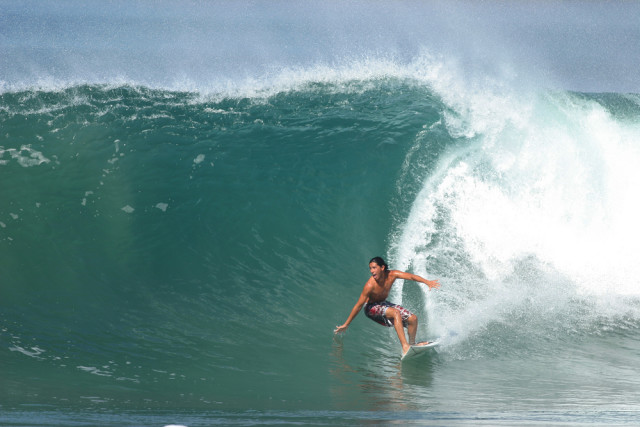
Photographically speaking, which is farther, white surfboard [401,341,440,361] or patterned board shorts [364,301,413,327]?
patterned board shorts [364,301,413,327]

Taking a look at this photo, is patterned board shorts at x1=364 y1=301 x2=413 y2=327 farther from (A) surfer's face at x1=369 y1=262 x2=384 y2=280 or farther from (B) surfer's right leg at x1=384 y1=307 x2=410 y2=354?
(A) surfer's face at x1=369 y1=262 x2=384 y2=280

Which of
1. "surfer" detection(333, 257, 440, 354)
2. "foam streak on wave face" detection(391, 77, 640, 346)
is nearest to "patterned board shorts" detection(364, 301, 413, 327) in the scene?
"surfer" detection(333, 257, 440, 354)

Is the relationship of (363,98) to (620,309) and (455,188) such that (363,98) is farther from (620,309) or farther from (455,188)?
(620,309)

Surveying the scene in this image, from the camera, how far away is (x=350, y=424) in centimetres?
438

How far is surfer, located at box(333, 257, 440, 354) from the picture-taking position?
659 cm

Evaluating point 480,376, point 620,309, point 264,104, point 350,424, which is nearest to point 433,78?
point 264,104

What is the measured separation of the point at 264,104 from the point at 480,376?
24.2ft

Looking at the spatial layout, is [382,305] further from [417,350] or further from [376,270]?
[417,350]

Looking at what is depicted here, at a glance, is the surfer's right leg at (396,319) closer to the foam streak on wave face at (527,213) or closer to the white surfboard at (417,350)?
the white surfboard at (417,350)

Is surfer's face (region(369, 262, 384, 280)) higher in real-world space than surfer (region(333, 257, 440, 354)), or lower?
higher

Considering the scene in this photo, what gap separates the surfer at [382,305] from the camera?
6.59m

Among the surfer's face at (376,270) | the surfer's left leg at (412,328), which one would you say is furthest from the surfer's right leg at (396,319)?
the surfer's face at (376,270)

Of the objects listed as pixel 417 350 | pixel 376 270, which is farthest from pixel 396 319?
pixel 376 270

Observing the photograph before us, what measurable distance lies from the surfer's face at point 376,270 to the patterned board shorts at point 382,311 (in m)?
0.34
